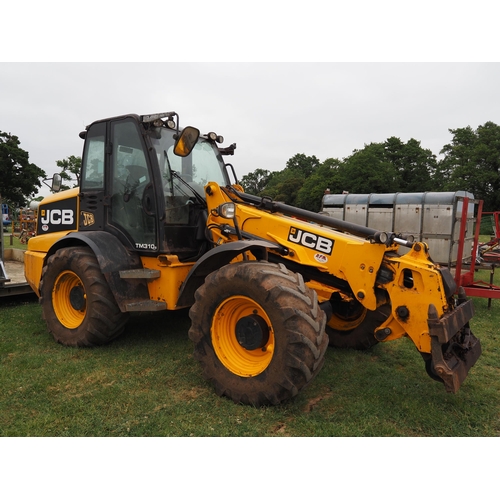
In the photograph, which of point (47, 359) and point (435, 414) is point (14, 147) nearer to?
point (47, 359)

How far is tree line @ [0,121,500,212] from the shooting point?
3925cm

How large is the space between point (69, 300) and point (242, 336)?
9.25ft

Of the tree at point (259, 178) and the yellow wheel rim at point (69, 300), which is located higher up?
the tree at point (259, 178)

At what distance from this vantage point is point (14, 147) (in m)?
39.6

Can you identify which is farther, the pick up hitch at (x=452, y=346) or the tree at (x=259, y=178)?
the tree at (x=259, y=178)

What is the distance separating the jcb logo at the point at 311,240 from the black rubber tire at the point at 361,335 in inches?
53.7

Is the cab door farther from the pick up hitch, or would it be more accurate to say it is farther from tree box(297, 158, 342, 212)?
tree box(297, 158, 342, 212)

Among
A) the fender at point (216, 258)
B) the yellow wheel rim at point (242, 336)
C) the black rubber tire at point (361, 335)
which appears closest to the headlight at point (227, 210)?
the fender at point (216, 258)

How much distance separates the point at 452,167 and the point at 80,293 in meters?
50.9

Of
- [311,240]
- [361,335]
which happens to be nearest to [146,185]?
[311,240]

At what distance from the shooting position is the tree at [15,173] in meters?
38.2

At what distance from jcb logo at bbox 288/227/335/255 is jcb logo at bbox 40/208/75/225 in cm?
337

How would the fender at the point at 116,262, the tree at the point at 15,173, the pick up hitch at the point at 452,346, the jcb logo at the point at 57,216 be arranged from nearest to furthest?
the pick up hitch at the point at 452,346 → the fender at the point at 116,262 → the jcb logo at the point at 57,216 → the tree at the point at 15,173

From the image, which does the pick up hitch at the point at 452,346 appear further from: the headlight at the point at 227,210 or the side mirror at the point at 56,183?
the side mirror at the point at 56,183
